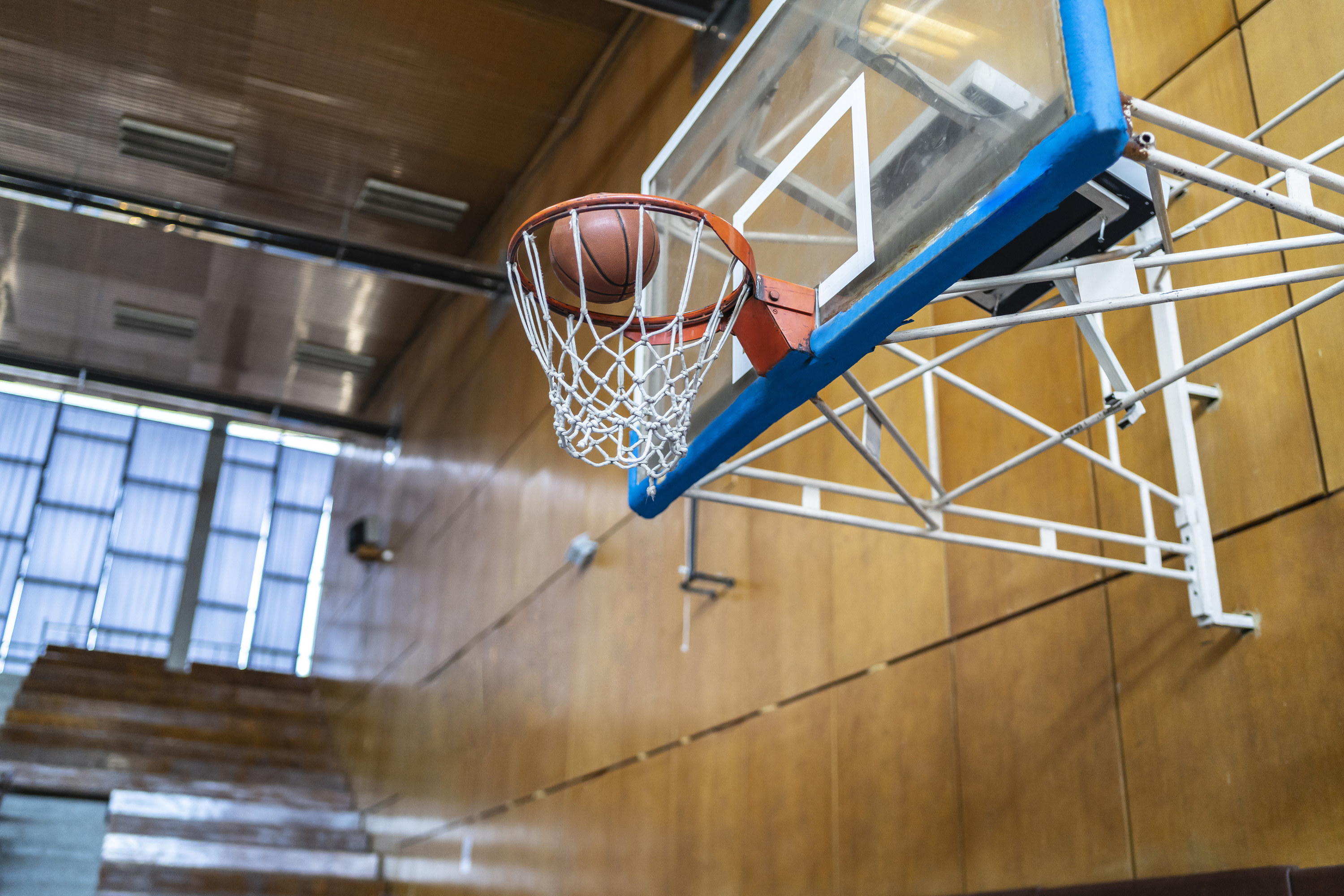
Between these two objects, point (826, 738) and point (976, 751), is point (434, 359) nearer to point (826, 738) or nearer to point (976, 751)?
point (826, 738)

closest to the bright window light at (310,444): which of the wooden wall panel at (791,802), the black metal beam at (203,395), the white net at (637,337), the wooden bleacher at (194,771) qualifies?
the black metal beam at (203,395)

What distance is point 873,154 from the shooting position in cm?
327

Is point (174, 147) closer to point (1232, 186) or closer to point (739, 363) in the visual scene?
point (739, 363)

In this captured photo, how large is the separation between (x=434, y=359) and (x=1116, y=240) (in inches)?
392

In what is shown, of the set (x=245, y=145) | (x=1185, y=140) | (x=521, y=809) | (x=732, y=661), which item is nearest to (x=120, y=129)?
(x=245, y=145)

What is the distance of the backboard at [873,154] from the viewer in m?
2.49

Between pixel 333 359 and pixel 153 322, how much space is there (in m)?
2.00

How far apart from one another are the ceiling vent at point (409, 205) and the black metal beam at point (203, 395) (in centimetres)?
387

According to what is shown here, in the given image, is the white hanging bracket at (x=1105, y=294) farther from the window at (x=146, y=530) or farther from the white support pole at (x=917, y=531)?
the window at (x=146, y=530)

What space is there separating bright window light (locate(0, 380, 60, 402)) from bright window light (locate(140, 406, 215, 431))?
3.73 feet

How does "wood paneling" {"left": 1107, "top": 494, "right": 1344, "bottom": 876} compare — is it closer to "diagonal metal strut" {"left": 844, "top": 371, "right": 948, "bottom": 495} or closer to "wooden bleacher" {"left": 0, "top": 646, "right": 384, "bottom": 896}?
"diagonal metal strut" {"left": 844, "top": 371, "right": 948, "bottom": 495}

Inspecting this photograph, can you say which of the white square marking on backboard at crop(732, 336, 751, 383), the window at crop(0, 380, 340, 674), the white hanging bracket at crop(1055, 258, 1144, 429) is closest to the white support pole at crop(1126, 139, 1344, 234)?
the white hanging bracket at crop(1055, 258, 1144, 429)

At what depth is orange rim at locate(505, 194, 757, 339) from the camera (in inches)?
121

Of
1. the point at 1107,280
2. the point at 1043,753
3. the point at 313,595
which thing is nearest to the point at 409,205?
the point at 1043,753
